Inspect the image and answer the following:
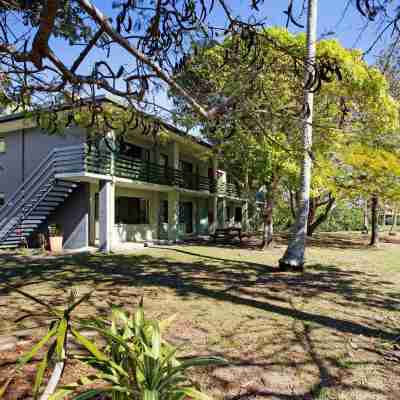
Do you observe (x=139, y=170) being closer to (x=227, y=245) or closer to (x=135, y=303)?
(x=227, y=245)

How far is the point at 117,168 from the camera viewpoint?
1513 centimetres

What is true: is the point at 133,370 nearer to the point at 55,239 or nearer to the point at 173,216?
the point at 55,239

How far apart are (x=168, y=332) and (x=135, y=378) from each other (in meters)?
2.36

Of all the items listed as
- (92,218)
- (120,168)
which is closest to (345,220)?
(120,168)

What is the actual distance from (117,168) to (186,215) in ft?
31.3

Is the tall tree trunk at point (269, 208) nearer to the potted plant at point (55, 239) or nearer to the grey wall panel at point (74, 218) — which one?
the grey wall panel at point (74, 218)

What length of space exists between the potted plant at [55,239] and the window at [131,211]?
340cm

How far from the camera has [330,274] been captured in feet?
32.3

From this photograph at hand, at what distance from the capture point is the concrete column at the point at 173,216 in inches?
741

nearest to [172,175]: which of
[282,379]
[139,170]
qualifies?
[139,170]

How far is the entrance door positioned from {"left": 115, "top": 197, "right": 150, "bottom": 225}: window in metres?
4.06

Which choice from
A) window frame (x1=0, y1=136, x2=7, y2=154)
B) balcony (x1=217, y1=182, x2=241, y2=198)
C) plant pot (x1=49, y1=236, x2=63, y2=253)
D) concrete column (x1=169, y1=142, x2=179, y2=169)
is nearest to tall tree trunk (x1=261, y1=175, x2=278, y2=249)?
concrete column (x1=169, y1=142, x2=179, y2=169)

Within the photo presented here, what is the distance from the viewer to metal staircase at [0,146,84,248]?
13.8 meters

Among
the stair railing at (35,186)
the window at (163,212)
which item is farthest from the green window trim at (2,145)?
the window at (163,212)
